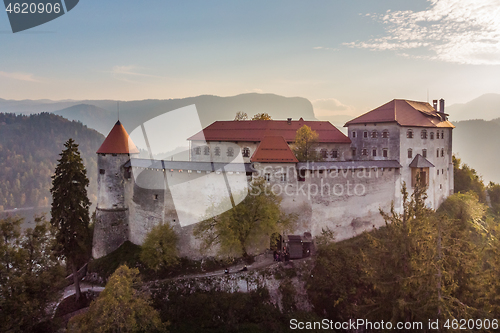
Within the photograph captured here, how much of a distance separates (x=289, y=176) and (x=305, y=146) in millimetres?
7523

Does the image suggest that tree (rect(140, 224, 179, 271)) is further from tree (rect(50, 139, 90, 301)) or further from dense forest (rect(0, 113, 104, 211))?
dense forest (rect(0, 113, 104, 211))

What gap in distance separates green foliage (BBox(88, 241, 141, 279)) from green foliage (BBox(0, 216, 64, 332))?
674 centimetres

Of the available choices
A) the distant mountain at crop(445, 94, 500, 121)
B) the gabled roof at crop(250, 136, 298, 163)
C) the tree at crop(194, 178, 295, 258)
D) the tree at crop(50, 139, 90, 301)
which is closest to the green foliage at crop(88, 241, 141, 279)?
the tree at crop(50, 139, 90, 301)

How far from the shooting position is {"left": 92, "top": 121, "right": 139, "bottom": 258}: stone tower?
33031 mm

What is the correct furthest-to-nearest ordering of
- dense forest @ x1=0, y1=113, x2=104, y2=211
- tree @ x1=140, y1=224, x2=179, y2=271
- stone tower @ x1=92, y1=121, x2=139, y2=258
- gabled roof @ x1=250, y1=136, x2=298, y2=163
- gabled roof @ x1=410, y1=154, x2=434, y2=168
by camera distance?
dense forest @ x1=0, y1=113, x2=104, y2=211 < gabled roof @ x1=410, y1=154, x2=434, y2=168 < stone tower @ x1=92, y1=121, x2=139, y2=258 < gabled roof @ x1=250, y1=136, x2=298, y2=163 < tree @ x1=140, y1=224, x2=179, y2=271

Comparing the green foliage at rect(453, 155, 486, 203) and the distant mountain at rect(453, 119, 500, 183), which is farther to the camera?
the distant mountain at rect(453, 119, 500, 183)

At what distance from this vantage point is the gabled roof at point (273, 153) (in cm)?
2945

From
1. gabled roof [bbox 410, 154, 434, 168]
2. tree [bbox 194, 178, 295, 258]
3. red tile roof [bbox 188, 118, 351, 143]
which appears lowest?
tree [bbox 194, 178, 295, 258]

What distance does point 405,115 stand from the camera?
38188 millimetres

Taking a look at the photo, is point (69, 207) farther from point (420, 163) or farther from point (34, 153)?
point (34, 153)

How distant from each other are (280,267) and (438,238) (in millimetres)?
12817

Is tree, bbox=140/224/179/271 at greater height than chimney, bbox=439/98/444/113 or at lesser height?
lesser

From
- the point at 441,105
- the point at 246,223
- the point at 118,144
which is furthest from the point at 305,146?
the point at 441,105

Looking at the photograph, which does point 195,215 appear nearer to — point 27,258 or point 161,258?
point 161,258
